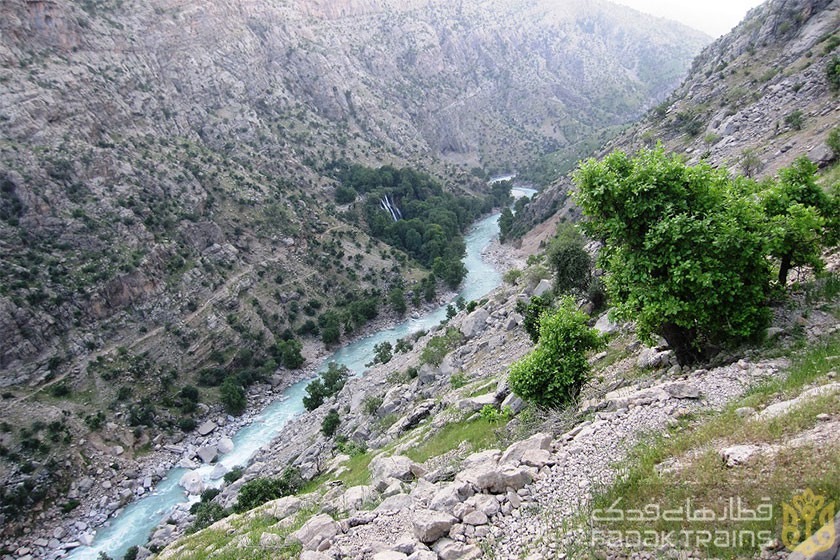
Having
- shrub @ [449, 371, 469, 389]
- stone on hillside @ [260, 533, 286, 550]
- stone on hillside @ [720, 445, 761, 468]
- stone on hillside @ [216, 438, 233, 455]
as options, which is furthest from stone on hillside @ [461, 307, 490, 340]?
stone on hillside @ [720, 445, 761, 468]

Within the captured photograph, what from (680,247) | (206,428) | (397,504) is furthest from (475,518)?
(206,428)

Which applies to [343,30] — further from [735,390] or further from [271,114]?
[735,390]

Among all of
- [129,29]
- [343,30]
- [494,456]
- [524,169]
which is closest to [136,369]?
[494,456]

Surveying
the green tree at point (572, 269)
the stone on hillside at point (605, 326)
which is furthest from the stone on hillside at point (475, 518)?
the green tree at point (572, 269)

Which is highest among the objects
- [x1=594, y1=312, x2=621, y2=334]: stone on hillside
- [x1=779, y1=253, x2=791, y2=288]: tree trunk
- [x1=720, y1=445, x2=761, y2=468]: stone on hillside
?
[x1=779, y1=253, x2=791, y2=288]: tree trunk

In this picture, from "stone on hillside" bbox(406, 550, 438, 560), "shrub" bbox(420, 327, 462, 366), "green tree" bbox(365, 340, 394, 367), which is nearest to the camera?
"stone on hillside" bbox(406, 550, 438, 560)

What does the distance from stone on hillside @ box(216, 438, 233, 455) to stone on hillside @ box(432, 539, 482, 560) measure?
44.8 metres

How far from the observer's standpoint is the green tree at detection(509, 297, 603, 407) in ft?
56.6

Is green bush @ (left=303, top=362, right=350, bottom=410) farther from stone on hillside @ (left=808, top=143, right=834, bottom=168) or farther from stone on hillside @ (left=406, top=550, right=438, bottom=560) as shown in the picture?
stone on hillside @ (left=808, top=143, right=834, bottom=168)

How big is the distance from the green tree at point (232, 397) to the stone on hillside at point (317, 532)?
146ft

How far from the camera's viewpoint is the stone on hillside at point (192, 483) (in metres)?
43.2

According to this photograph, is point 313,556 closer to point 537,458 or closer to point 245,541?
point 245,541

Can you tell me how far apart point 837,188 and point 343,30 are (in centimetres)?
16687

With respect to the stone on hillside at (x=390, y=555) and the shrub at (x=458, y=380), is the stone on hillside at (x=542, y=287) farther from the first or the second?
the stone on hillside at (x=390, y=555)
